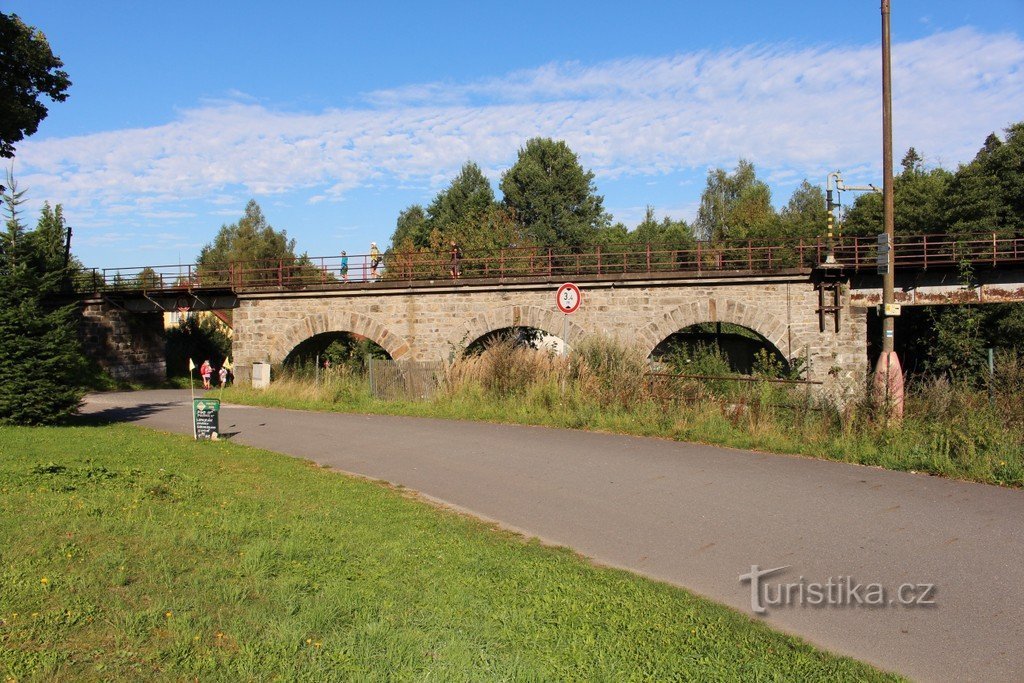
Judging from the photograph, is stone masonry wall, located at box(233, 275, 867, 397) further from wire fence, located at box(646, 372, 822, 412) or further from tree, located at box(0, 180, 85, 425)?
tree, located at box(0, 180, 85, 425)

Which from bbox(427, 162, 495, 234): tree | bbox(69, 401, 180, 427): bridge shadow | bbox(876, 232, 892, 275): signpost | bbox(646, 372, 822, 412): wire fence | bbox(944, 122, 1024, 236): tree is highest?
bbox(427, 162, 495, 234): tree

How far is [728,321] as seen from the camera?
24.1 meters

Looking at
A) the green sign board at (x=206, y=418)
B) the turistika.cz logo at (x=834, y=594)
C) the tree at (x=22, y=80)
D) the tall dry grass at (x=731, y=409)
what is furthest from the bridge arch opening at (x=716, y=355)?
the tree at (x=22, y=80)

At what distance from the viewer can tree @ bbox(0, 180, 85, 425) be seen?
46.4 ft

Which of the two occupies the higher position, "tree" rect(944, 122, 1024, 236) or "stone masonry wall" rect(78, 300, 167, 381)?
"tree" rect(944, 122, 1024, 236)

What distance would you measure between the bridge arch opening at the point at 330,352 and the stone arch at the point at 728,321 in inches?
376

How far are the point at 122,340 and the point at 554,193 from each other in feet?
122

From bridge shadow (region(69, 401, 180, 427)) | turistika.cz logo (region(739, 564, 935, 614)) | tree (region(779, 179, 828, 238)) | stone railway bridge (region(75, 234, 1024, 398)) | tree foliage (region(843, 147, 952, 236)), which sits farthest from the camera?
tree (region(779, 179, 828, 238))

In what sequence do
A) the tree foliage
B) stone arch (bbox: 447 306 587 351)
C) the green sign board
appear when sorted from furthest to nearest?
the tree foliage, stone arch (bbox: 447 306 587 351), the green sign board

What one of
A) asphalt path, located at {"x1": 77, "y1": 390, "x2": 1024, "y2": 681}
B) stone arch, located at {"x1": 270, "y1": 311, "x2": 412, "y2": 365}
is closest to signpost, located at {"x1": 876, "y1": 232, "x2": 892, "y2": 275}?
asphalt path, located at {"x1": 77, "y1": 390, "x2": 1024, "y2": 681}

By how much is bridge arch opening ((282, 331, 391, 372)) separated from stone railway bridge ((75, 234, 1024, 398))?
1.91 ft

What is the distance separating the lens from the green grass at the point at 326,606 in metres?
4.09

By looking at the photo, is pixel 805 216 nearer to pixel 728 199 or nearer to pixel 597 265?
pixel 728 199

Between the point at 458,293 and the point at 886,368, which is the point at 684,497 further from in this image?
the point at 458,293
